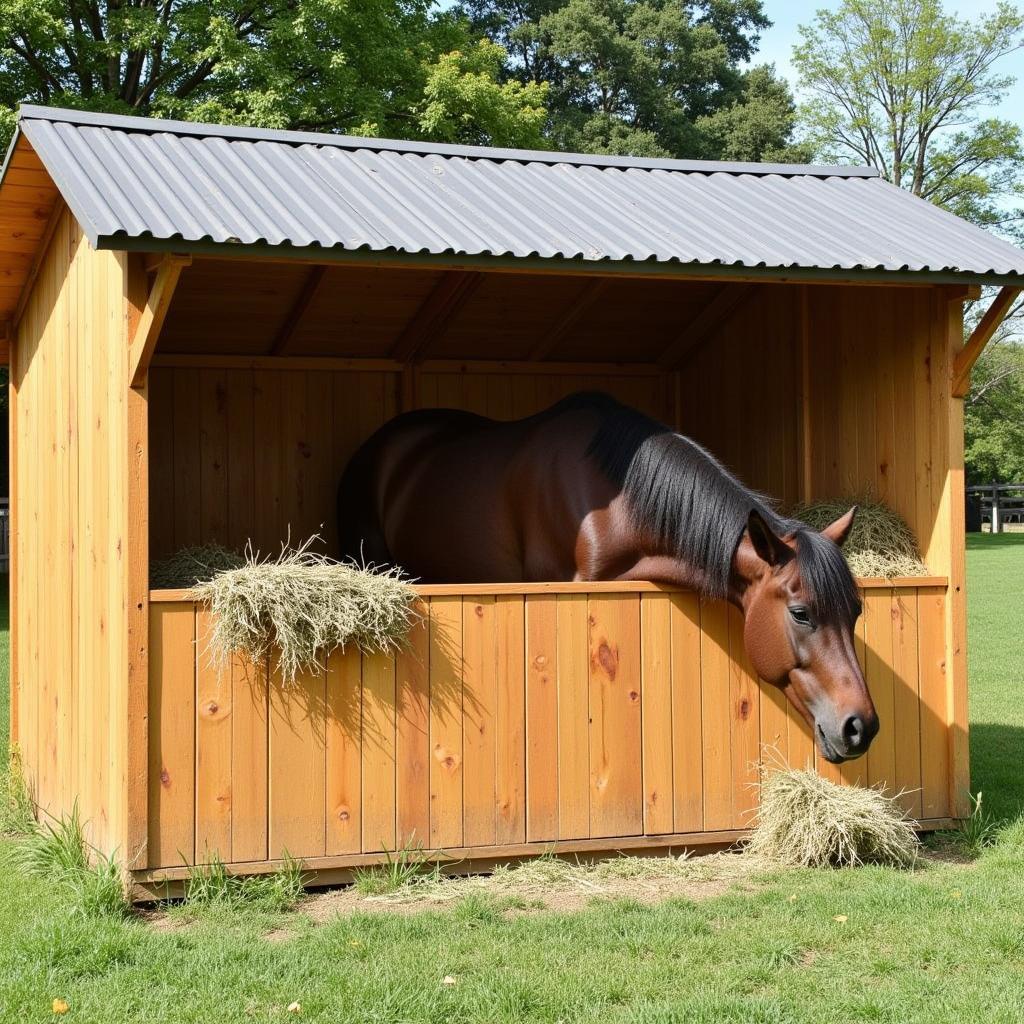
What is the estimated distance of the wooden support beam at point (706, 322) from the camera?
7.89 m

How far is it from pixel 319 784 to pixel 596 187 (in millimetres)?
3412

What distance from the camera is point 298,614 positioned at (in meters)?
4.91

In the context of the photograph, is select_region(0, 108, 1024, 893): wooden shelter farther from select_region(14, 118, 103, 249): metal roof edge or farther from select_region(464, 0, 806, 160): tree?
select_region(464, 0, 806, 160): tree

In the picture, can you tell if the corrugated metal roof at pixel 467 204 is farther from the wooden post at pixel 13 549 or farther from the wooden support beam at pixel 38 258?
the wooden post at pixel 13 549

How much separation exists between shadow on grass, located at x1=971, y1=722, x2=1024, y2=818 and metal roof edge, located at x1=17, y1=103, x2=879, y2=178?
3490 mm

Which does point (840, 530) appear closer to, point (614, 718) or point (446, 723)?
point (614, 718)

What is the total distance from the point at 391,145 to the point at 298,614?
3.00 metres

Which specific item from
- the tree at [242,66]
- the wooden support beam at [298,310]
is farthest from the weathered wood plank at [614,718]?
the tree at [242,66]

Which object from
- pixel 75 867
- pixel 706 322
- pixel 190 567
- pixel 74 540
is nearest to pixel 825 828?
pixel 75 867

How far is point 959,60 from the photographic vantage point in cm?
3117

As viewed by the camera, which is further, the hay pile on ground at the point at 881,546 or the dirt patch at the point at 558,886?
the hay pile on ground at the point at 881,546

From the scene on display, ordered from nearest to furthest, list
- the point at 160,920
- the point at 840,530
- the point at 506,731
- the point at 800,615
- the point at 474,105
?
1. the point at 160,920
2. the point at 800,615
3. the point at 506,731
4. the point at 840,530
5. the point at 474,105

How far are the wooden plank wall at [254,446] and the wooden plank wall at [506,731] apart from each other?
9.97ft

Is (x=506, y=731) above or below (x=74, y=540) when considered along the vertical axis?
below
